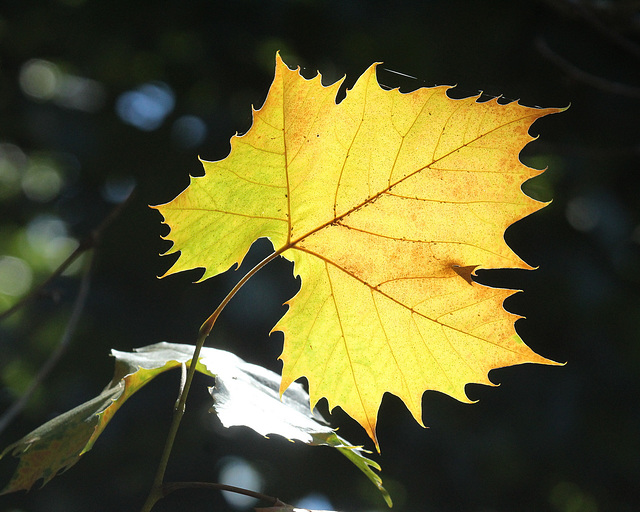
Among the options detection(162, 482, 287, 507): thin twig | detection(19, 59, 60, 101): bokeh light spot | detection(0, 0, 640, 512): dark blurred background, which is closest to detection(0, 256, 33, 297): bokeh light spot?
detection(19, 59, 60, 101): bokeh light spot

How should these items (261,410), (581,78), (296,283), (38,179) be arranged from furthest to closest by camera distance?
(38,179)
(296,283)
(581,78)
(261,410)

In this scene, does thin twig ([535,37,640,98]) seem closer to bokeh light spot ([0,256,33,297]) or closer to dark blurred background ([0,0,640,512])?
dark blurred background ([0,0,640,512])

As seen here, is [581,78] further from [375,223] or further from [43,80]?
[43,80]

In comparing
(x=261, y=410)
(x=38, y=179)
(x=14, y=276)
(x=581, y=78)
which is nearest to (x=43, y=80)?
(x=38, y=179)

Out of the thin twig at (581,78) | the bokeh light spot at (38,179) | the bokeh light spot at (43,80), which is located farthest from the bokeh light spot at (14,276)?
the thin twig at (581,78)

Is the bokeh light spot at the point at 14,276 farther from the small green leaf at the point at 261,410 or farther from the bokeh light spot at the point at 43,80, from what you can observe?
the small green leaf at the point at 261,410

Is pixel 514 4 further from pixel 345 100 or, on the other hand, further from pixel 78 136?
pixel 345 100
